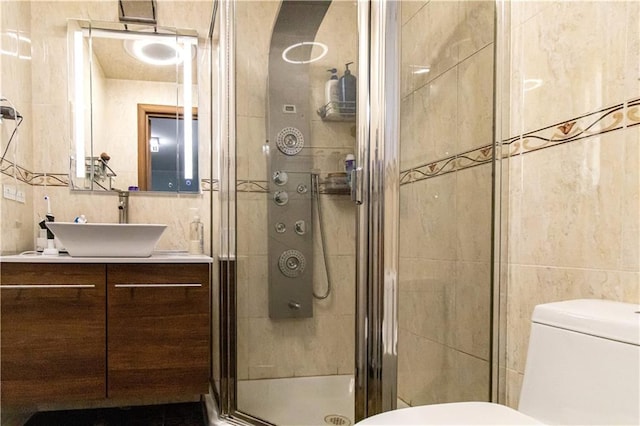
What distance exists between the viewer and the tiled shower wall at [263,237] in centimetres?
158

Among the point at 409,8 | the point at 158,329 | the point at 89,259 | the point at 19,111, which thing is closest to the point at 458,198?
the point at 409,8

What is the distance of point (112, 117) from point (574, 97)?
2079 millimetres

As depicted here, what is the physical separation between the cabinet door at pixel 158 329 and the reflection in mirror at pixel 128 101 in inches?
25.2

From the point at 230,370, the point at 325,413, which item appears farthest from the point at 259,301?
the point at 325,413

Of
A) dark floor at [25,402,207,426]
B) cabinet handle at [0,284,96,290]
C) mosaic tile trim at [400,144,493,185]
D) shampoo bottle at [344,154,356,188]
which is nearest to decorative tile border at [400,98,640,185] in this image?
mosaic tile trim at [400,144,493,185]

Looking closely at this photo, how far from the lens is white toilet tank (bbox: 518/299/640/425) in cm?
76

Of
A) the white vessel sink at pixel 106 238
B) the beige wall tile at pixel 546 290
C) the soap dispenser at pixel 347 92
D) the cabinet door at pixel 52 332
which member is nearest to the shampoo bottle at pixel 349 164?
the soap dispenser at pixel 347 92

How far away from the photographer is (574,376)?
855mm

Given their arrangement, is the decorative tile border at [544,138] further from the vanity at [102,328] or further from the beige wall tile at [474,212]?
the vanity at [102,328]

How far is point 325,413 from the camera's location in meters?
1.57

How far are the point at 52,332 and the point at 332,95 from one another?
1.44 meters

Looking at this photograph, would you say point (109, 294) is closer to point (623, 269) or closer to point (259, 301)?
point (259, 301)

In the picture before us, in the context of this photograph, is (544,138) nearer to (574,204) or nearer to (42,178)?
(574,204)

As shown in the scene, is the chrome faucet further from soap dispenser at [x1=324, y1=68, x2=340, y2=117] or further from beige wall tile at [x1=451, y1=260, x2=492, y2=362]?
beige wall tile at [x1=451, y1=260, x2=492, y2=362]
